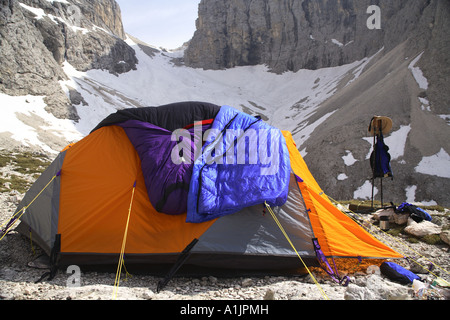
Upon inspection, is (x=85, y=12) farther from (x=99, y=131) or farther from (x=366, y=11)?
(x=99, y=131)

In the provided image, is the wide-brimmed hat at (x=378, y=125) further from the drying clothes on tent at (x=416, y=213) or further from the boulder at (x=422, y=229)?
the boulder at (x=422, y=229)

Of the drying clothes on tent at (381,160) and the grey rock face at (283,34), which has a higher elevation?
the grey rock face at (283,34)

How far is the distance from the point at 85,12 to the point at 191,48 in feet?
119

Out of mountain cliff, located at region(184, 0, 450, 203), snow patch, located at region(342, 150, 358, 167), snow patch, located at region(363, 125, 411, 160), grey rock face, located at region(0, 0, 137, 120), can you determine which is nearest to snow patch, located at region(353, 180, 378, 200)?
mountain cliff, located at region(184, 0, 450, 203)

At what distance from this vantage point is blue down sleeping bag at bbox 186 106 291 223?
5223 mm

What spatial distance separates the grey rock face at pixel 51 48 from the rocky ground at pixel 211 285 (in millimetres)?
41395

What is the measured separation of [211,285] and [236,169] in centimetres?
229

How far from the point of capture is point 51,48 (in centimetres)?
5216

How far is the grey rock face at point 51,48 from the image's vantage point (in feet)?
128

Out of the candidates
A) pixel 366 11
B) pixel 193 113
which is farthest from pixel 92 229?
pixel 366 11

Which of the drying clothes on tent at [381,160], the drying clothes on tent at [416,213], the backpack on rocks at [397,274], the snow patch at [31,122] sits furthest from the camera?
the snow patch at [31,122]

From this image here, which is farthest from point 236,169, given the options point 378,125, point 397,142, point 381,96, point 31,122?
point 31,122

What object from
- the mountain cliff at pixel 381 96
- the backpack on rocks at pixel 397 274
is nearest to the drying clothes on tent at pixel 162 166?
the backpack on rocks at pixel 397 274
